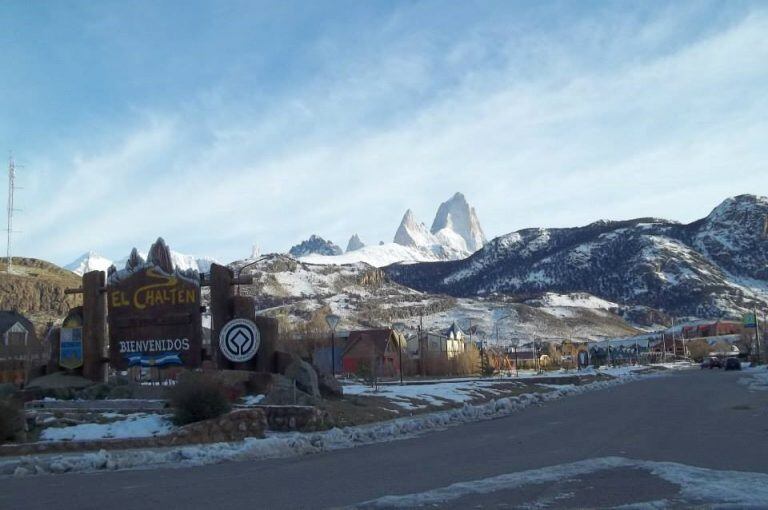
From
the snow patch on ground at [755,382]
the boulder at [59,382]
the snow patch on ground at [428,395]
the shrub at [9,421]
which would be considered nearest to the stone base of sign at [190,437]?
the shrub at [9,421]

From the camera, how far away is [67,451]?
15.8 metres

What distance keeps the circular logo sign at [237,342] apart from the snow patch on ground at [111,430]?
533 cm

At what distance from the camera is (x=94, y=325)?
85.7 ft

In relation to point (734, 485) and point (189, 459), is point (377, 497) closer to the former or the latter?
point (734, 485)

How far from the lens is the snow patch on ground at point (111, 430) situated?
17.1 meters

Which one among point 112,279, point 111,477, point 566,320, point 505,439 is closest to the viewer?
point 111,477

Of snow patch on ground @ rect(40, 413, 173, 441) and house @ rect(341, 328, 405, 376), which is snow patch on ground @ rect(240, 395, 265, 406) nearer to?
snow patch on ground @ rect(40, 413, 173, 441)

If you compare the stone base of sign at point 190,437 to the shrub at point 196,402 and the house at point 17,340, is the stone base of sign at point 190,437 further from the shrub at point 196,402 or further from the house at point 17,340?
the house at point 17,340

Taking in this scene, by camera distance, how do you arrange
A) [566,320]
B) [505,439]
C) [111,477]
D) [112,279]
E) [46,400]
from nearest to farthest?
[111,477] → [505,439] → [46,400] → [112,279] → [566,320]

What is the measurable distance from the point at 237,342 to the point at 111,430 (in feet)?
23.0

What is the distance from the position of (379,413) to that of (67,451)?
1035 cm

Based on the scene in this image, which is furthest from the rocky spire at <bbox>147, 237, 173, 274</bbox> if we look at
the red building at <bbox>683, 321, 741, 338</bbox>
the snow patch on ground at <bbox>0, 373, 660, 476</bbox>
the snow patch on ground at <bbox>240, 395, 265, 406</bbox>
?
the red building at <bbox>683, 321, 741, 338</bbox>

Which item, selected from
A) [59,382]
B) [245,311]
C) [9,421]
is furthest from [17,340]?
[9,421]

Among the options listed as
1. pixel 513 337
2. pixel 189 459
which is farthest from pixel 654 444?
pixel 513 337
